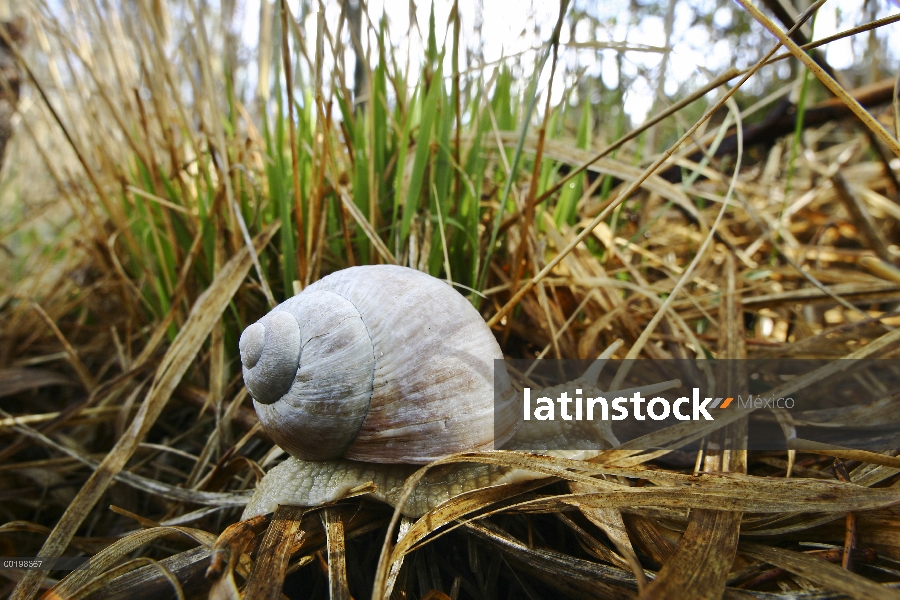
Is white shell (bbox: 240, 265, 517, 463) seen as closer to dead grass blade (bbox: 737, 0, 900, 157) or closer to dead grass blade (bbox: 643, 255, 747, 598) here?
dead grass blade (bbox: 643, 255, 747, 598)

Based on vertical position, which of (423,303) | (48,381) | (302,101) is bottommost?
(48,381)

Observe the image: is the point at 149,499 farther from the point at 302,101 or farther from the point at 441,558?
the point at 302,101

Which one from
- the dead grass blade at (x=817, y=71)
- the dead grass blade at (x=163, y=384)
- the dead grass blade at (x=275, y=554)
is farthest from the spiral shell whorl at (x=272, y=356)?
the dead grass blade at (x=817, y=71)

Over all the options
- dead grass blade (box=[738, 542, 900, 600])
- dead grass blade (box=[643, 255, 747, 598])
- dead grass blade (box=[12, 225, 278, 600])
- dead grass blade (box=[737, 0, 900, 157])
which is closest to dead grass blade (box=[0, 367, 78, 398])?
dead grass blade (box=[12, 225, 278, 600])

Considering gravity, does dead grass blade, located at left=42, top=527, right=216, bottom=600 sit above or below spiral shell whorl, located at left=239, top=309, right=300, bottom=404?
below

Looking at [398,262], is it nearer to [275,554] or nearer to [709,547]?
[275,554]

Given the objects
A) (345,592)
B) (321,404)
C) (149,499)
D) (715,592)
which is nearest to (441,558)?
(345,592)

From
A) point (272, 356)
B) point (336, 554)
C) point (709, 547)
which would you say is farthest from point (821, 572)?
point (272, 356)

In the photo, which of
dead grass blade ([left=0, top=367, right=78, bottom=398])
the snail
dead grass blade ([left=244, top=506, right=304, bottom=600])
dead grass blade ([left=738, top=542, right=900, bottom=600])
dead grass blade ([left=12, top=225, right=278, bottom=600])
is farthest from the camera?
dead grass blade ([left=0, top=367, right=78, bottom=398])
